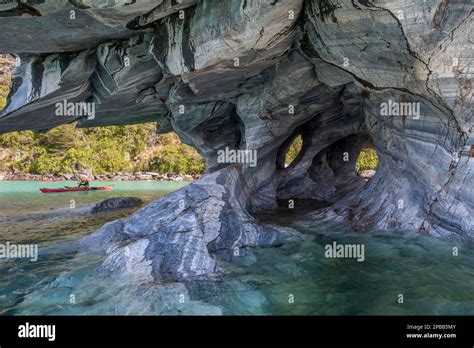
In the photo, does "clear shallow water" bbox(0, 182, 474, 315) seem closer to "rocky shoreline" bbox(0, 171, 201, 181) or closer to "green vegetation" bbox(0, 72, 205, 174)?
"rocky shoreline" bbox(0, 171, 201, 181)

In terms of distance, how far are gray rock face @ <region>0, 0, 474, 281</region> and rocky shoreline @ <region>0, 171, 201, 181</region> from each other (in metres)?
39.6

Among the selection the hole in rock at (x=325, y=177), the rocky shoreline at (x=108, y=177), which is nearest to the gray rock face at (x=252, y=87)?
the hole in rock at (x=325, y=177)

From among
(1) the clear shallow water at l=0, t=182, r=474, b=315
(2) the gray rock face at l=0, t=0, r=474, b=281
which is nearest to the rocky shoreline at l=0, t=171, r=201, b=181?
(2) the gray rock face at l=0, t=0, r=474, b=281

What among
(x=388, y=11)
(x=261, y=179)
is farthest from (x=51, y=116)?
(x=388, y=11)

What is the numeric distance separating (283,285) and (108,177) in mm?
56351

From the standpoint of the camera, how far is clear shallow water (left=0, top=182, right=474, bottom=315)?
6.42 metres

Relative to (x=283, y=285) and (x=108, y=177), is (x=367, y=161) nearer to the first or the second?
(x=108, y=177)

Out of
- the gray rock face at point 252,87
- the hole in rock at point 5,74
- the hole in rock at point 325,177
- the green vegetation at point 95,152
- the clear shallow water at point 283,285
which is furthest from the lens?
the hole in rock at point 5,74

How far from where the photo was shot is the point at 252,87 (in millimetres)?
14156

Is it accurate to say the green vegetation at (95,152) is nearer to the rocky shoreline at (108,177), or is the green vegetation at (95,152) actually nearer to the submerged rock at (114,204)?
the rocky shoreline at (108,177)

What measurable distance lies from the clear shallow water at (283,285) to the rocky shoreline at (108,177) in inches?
1755

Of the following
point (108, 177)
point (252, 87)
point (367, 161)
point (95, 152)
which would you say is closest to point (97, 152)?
point (95, 152)

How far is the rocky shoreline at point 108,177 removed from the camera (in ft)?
179
